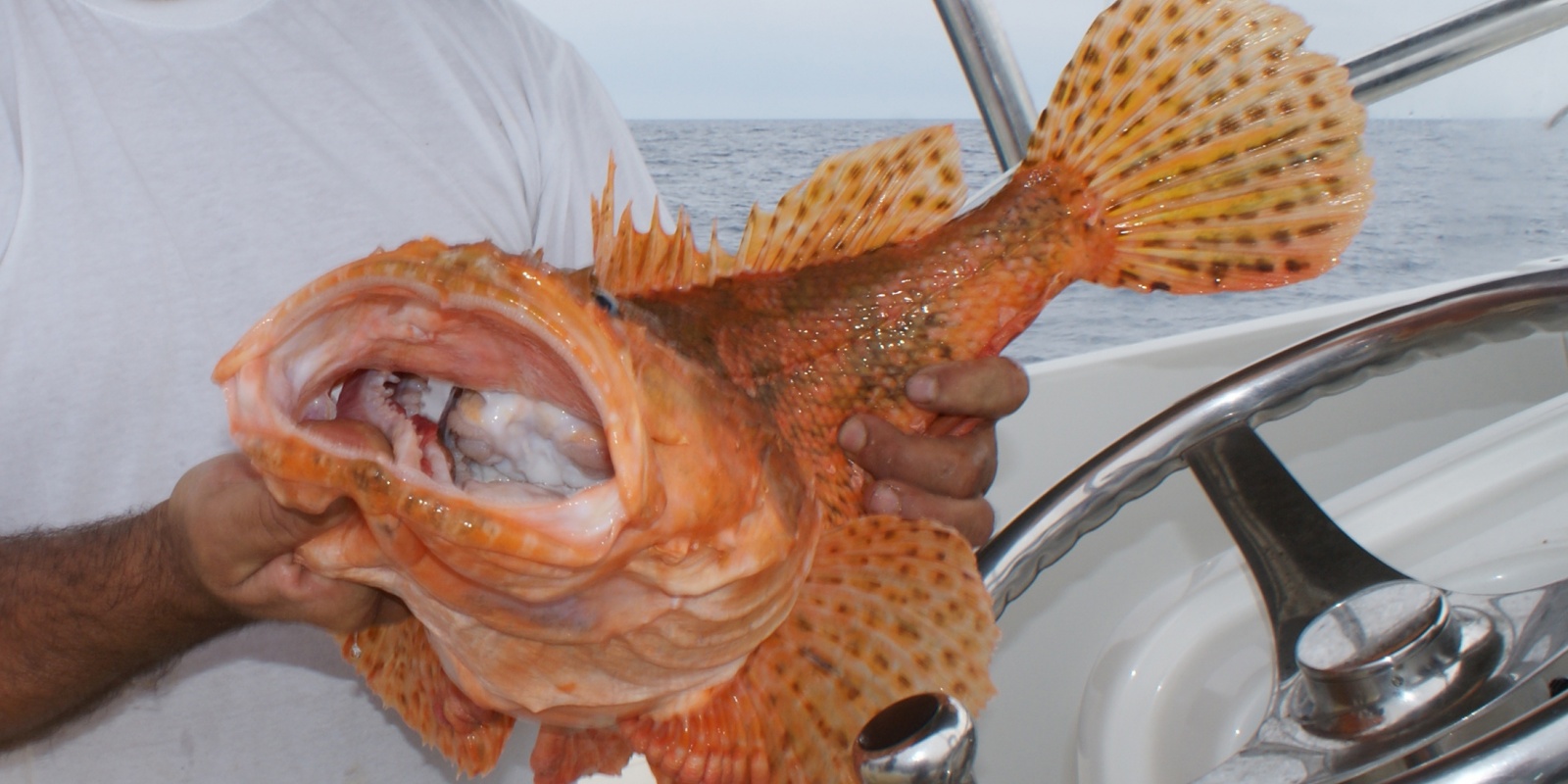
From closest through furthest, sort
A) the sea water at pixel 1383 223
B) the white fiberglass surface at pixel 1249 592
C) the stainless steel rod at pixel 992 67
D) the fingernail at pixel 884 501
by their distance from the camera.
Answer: the white fiberglass surface at pixel 1249 592 < the fingernail at pixel 884 501 < the stainless steel rod at pixel 992 67 < the sea water at pixel 1383 223

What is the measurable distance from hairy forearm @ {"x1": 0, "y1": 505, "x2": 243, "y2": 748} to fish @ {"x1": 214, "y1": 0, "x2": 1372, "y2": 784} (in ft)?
0.81

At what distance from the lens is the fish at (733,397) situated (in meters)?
0.87

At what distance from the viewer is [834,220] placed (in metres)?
1.48

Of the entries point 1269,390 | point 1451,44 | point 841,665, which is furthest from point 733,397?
point 1451,44

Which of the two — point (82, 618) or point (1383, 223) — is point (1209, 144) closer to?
point (82, 618)

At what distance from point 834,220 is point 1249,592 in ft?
2.36

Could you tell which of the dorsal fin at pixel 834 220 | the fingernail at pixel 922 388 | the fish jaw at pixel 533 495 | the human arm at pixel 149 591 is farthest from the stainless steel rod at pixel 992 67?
the human arm at pixel 149 591

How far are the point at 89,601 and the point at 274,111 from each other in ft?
2.85

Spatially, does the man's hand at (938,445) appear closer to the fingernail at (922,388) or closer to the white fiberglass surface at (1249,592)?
the fingernail at (922,388)

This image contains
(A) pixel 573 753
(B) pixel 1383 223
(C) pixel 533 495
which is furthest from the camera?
(B) pixel 1383 223

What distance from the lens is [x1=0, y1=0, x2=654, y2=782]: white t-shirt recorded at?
1690 millimetres

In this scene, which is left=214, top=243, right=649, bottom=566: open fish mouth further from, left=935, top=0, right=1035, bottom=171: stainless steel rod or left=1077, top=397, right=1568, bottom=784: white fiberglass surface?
left=935, top=0, right=1035, bottom=171: stainless steel rod

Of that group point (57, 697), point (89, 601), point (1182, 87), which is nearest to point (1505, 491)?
point (1182, 87)

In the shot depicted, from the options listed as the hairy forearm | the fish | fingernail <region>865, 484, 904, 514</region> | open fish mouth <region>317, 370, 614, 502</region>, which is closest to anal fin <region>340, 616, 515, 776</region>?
the fish
